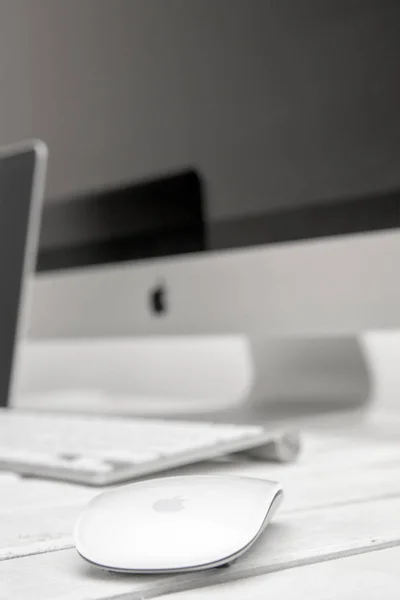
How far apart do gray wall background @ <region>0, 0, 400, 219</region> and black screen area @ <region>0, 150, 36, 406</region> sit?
0.50 ft

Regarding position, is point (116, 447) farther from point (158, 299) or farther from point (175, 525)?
point (158, 299)

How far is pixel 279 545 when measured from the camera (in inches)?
12.3

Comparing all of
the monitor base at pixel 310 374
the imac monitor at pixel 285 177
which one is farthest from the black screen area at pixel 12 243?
the monitor base at pixel 310 374

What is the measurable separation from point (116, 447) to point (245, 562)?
0.19m

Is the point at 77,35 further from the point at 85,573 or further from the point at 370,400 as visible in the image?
the point at 85,573

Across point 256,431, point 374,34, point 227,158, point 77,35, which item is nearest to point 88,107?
point 77,35

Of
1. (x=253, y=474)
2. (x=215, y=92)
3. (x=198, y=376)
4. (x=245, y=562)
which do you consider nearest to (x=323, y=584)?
(x=245, y=562)

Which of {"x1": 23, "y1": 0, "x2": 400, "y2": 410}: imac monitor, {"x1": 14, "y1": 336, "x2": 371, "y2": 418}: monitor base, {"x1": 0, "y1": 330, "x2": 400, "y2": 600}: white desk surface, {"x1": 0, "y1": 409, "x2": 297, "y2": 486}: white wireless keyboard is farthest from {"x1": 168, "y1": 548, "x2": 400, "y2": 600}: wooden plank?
{"x1": 14, "y1": 336, "x2": 371, "y2": 418}: monitor base

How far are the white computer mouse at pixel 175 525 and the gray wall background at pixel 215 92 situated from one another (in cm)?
37

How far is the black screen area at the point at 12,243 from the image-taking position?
74 centimetres

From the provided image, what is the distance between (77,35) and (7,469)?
62 centimetres

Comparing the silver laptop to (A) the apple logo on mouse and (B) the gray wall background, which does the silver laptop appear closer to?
(B) the gray wall background

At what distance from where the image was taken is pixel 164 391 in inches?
49.0

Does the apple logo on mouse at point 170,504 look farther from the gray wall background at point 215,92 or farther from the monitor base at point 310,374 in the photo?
the monitor base at point 310,374
